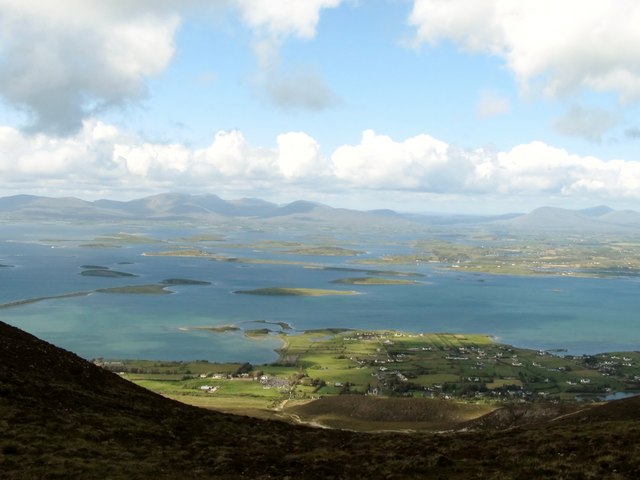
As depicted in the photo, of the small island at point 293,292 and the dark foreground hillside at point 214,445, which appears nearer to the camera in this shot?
the dark foreground hillside at point 214,445

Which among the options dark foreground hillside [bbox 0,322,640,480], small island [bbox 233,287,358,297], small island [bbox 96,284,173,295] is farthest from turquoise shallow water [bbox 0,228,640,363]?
dark foreground hillside [bbox 0,322,640,480]

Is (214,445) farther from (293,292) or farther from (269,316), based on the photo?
(293,292)

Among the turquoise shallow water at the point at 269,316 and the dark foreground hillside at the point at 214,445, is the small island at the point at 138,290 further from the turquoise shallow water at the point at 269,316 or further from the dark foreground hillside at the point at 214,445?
the dark foreground hillside at the point at 214,445

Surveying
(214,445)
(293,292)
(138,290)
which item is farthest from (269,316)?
(214,445)

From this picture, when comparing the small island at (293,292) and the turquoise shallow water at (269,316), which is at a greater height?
the small island at (293,292)

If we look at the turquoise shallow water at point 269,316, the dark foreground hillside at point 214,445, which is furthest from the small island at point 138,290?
the dark foreground hillside at point 214,445

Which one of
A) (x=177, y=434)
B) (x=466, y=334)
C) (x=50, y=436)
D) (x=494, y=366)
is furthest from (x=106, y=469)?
(x=466, y=334)

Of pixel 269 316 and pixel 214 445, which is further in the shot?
pixel 269 316

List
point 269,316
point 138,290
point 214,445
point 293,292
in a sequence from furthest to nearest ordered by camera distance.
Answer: point 293,292 → point 138,290 → point 269,316 → point 214,445
